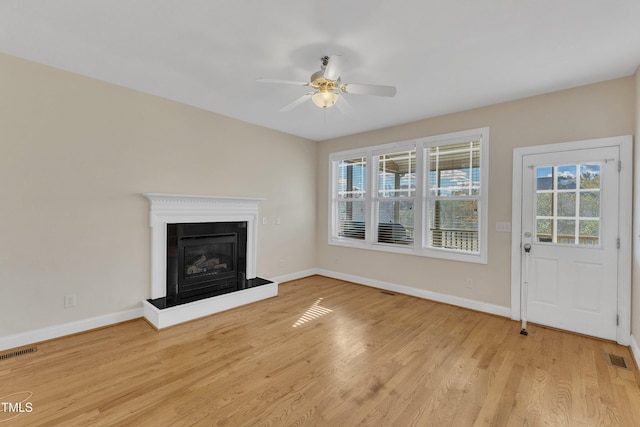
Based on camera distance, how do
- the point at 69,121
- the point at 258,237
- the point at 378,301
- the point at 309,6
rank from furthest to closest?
1. the point at 258,237
2. the point at 378,301
3. the point at 69,121
4. the point at 309,6

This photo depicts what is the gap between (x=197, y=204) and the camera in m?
3.82

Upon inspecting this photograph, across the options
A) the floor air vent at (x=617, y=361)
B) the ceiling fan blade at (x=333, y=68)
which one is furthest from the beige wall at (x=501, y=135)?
the ceiling fan blade at (x=333, y=68)

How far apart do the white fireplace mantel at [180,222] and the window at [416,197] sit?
204 centimetres

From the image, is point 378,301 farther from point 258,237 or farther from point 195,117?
point 195,117

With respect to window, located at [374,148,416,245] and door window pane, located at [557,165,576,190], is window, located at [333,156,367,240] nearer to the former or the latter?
window, located at [374,148,416,245]

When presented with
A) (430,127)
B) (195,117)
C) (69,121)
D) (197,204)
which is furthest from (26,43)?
(430,127)

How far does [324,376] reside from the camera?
2.30m

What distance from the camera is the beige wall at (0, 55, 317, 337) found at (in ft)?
8.73

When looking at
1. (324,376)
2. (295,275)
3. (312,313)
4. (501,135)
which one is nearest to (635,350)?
(501,135)

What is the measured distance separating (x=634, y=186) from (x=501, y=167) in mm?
1175

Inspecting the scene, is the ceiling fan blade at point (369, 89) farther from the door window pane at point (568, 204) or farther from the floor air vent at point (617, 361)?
the floor air vent at point (617, 361)

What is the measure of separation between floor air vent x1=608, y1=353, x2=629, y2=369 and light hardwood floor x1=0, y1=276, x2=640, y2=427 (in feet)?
0.19

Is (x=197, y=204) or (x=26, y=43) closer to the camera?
(x=26, y=43)

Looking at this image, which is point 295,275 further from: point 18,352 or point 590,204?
point 590,204
